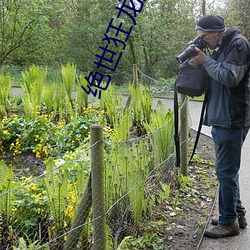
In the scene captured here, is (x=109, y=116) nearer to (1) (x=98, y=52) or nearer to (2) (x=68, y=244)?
(2) (x=68, y=244)

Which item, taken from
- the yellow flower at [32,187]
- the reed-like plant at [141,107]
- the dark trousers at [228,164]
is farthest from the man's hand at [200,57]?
the reed-like plant at [141,107]

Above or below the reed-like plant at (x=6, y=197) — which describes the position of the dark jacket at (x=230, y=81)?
above

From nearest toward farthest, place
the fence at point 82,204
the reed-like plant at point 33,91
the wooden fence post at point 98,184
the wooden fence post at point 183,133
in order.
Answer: the wooden fence post at point 98,184
the fence at point 82,204
the wooden fence post at point 183,133
the reed-like plant at point 33,91

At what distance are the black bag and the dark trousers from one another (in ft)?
1.17

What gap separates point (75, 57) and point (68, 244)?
1418 centimetres

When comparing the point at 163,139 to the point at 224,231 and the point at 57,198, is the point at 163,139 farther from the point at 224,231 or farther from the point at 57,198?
the point at 57,198

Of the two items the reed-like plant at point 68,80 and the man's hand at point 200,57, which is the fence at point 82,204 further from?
the reed-like plant at point 68,80

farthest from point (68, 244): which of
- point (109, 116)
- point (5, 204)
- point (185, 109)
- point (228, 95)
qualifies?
point (109, 116)

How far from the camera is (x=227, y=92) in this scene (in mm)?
3045

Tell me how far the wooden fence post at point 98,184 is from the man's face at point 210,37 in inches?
49.8

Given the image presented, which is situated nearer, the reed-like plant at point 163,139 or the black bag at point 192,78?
the black bag at point 192,78

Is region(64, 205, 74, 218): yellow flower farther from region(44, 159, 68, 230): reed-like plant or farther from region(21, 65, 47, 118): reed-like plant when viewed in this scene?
region(21, 65, 47, 118): reed-like plant

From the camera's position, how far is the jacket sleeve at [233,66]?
2879 mm

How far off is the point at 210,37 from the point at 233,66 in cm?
37
